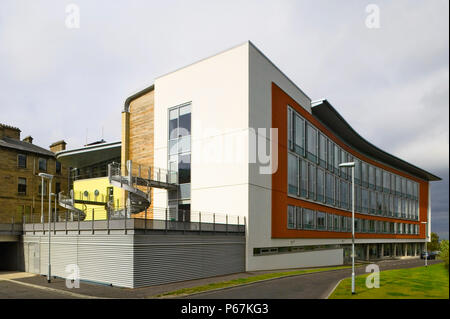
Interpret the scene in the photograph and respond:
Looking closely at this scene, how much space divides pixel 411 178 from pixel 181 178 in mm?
59051

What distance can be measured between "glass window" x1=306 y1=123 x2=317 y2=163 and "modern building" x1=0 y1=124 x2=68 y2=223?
31.1 m

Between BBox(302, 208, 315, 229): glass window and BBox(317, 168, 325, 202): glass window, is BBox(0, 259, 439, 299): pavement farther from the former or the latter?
BBox(317, 168, 325, 202): glass window

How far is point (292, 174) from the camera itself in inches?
1448

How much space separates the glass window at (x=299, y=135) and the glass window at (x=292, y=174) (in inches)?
48.8

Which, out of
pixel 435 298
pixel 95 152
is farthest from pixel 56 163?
pixel 435 298

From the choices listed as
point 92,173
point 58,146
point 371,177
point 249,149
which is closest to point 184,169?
point 249,149

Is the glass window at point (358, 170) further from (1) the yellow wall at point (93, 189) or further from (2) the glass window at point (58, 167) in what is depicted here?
(2) the glass window at point (58, 167)

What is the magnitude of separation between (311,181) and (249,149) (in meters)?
14.4

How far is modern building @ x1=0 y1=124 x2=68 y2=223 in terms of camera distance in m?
46.1

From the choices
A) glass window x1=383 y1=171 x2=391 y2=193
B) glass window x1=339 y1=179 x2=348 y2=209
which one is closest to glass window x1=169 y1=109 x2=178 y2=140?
glass window x1=339 y1=179 x2=348 y2=209

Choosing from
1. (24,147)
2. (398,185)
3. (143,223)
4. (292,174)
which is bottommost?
Answer: (143,223)

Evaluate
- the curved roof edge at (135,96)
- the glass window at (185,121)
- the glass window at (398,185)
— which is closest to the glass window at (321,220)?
the glass window at (185,121)

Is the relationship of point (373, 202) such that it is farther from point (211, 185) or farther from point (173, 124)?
point (173, 124)
